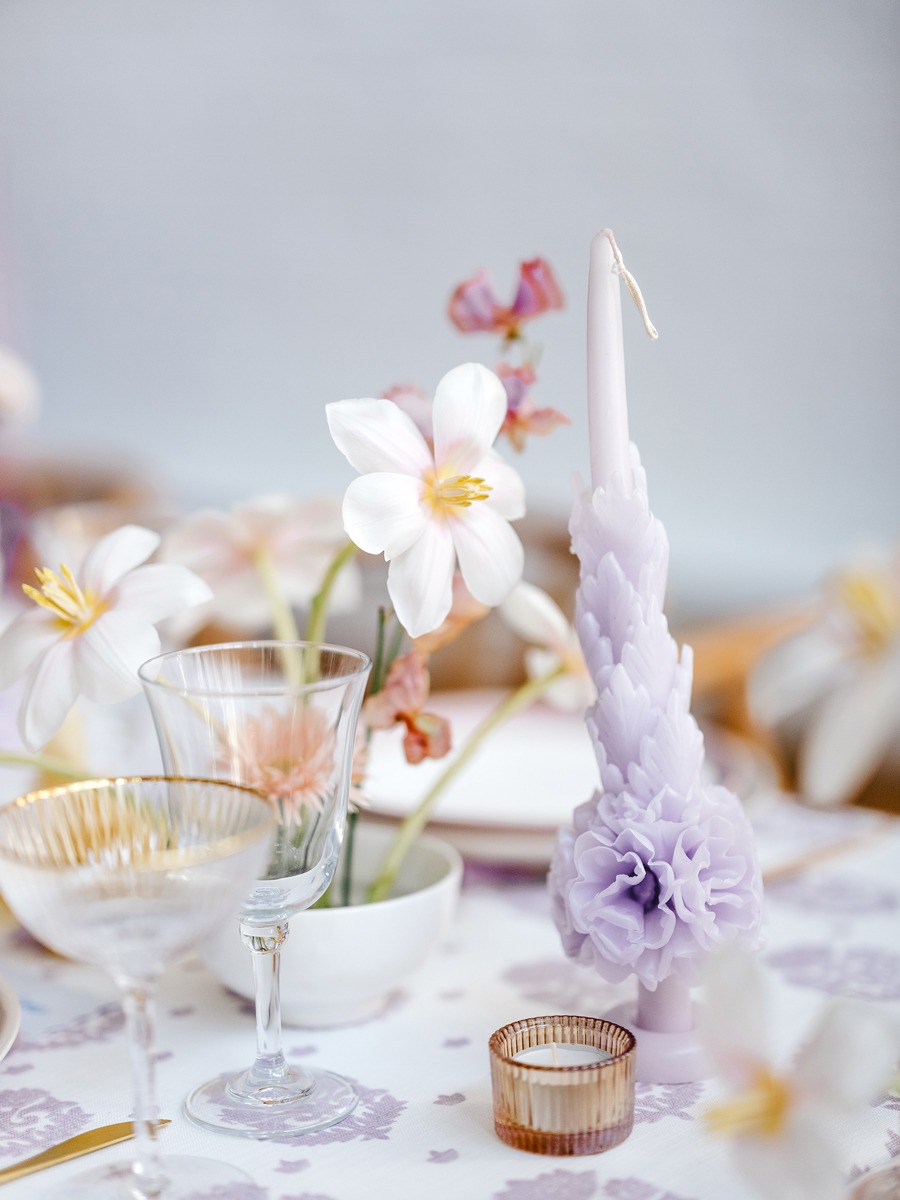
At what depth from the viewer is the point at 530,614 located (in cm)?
85

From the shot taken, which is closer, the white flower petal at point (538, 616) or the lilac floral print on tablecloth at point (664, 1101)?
the lilac floral print on tablecloth at point (664, 1101)

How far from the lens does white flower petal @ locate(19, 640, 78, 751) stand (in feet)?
2.25

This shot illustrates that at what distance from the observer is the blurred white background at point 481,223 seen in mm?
2398

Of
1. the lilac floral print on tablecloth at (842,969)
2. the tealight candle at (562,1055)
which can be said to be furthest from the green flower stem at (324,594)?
the lilac floral print on tablecloth at (842,969)

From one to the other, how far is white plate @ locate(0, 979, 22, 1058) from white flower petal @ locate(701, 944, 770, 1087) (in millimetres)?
380

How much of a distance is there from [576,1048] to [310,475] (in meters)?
2.64

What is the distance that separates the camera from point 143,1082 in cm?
52

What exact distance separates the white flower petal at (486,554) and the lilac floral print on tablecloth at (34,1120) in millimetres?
332

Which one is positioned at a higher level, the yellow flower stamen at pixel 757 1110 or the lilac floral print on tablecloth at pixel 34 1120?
the yellow flower stamen at pixel 757 1110

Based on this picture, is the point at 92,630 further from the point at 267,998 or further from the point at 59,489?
the point at 59,489

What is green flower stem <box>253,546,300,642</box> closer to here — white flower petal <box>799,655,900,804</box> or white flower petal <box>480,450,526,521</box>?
white flower petal <box>480,450,526,521</box>

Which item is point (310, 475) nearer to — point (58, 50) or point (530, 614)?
point (58, 50)

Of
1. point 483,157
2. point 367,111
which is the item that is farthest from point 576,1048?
point 367,111

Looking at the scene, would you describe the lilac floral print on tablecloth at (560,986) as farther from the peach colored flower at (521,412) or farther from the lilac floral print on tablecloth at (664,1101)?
the peach colored flower at (521,412)
